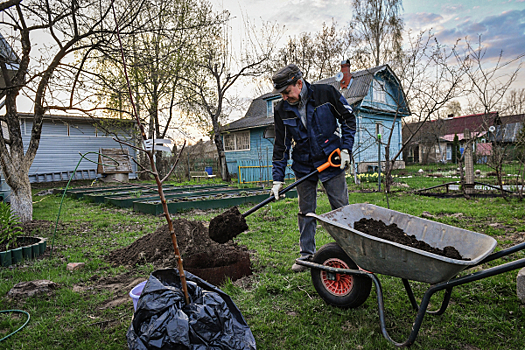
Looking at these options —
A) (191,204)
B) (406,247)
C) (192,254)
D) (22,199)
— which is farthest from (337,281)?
(22,199)

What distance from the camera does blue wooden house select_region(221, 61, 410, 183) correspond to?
1524 centimetres

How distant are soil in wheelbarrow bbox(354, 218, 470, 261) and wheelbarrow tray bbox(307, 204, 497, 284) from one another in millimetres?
95

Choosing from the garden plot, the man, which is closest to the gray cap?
the man

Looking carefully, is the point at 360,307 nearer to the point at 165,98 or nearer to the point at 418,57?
the point at 418,57

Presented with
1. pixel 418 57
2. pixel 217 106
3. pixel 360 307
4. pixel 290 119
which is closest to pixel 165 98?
pixel 217 106

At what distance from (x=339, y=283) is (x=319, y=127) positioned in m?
1.33

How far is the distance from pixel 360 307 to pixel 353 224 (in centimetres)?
61

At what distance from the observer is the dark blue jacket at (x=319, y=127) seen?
9.37 feet

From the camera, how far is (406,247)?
65.5 inches

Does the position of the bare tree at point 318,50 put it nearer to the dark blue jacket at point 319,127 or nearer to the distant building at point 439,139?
the distant building at point 439,139

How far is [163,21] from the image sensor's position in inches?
577

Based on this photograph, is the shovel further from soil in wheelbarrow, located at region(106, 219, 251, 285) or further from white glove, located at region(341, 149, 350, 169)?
soil in wheelbarrow, located at region(106, 219, 251, 285)

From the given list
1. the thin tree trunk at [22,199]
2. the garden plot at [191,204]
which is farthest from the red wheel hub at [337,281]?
the thin tree trunk at [22,199]

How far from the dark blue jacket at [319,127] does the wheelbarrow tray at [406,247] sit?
1.91ft
